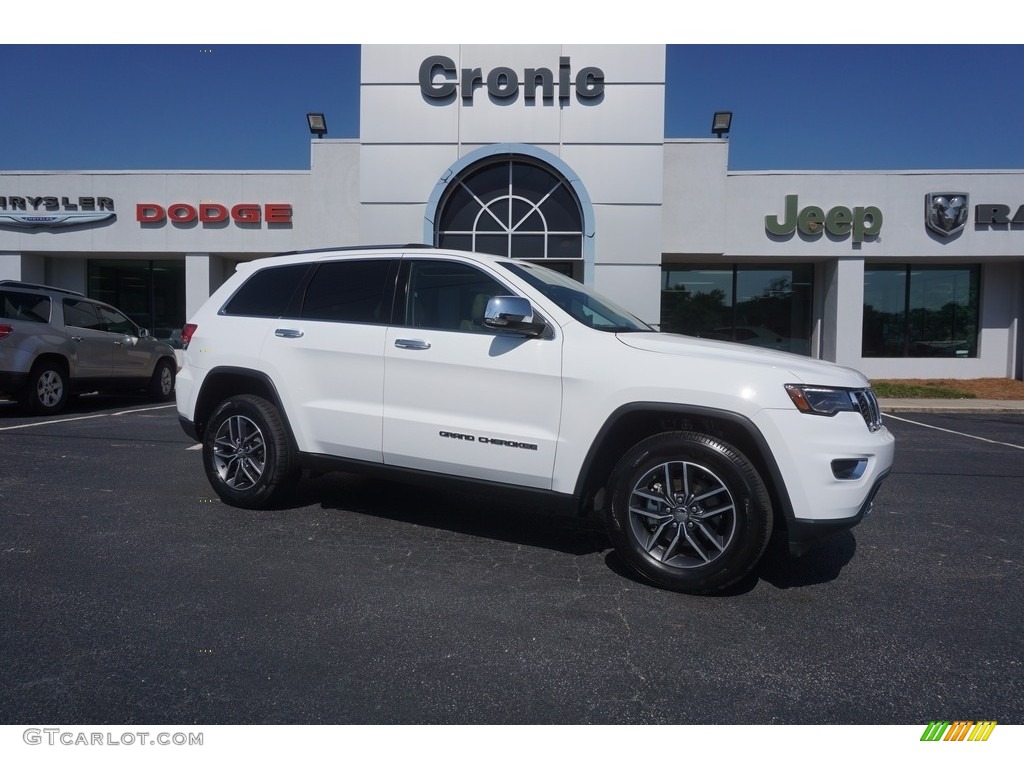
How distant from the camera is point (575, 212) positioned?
601 inches

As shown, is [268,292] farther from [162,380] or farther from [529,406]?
[162,380]

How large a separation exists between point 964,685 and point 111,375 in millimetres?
12181

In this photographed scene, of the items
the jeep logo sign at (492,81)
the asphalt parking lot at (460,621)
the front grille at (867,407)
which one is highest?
the jeep logo sign at (492,81)

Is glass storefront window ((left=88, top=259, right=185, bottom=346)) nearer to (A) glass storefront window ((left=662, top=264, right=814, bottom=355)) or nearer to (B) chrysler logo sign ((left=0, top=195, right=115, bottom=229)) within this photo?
(B) chrysler logo sign ((left=0, top=195, right=115, bottom=229))

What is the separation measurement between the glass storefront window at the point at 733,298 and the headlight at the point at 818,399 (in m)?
16.6

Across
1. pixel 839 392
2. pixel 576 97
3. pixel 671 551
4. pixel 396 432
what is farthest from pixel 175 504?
pixel 576 97

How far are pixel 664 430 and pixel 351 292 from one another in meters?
2.41

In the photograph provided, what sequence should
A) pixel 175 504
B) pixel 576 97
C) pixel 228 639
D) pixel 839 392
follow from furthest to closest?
1. pixel 576 97
2. pixel 175 504
3. pixel 839 392
4. pixel 228 639

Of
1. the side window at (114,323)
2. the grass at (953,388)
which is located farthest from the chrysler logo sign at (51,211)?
the grass at (953,388)

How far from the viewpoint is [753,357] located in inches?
159

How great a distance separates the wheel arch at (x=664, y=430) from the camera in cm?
381

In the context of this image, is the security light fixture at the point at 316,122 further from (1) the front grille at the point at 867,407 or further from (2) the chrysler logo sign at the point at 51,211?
(1) the front grille at the point at 867,407

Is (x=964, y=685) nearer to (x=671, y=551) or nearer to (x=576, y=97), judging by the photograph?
(x=671, y=551)

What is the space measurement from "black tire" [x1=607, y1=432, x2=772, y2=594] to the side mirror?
0.92m
